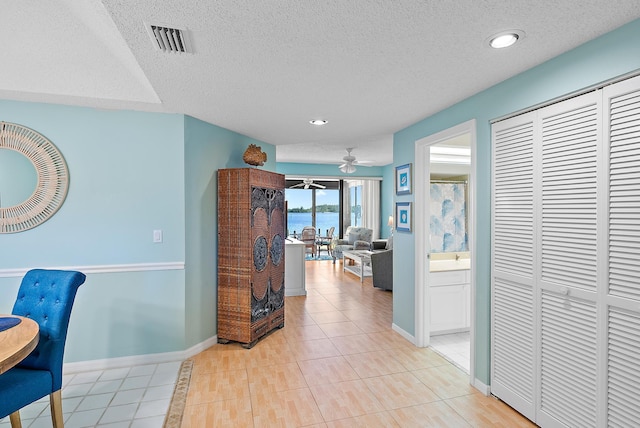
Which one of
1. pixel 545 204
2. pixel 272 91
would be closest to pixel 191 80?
pixel 272 91

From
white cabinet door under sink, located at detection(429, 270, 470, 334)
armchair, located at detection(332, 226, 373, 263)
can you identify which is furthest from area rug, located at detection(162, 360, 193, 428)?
armchair, located at detection(332, 226, 373, 263)

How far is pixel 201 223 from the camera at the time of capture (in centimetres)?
334

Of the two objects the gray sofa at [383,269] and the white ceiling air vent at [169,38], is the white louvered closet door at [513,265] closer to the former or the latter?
the white ceiling air vent at [169,38]

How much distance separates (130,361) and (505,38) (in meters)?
3.71

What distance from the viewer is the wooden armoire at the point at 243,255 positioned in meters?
3.38

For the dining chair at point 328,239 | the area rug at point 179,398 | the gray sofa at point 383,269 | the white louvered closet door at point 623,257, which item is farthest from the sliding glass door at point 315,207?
the white louvered closet door at point 623,257

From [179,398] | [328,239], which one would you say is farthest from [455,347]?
Result: [328,239]

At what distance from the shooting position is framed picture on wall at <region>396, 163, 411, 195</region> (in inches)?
139

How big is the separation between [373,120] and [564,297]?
2208mm

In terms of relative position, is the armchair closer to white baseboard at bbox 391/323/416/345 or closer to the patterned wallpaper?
the patterned wallpaper

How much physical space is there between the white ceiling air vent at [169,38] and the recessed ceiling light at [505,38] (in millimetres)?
1615

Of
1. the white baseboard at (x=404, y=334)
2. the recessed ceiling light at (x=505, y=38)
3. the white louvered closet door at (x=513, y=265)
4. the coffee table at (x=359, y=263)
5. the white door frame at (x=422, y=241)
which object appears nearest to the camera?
the recessed ceiling light at (x=505, y=38)

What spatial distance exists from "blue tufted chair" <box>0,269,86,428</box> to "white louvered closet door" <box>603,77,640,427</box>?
118 inches

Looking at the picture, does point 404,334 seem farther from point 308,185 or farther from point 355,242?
point 308,185
